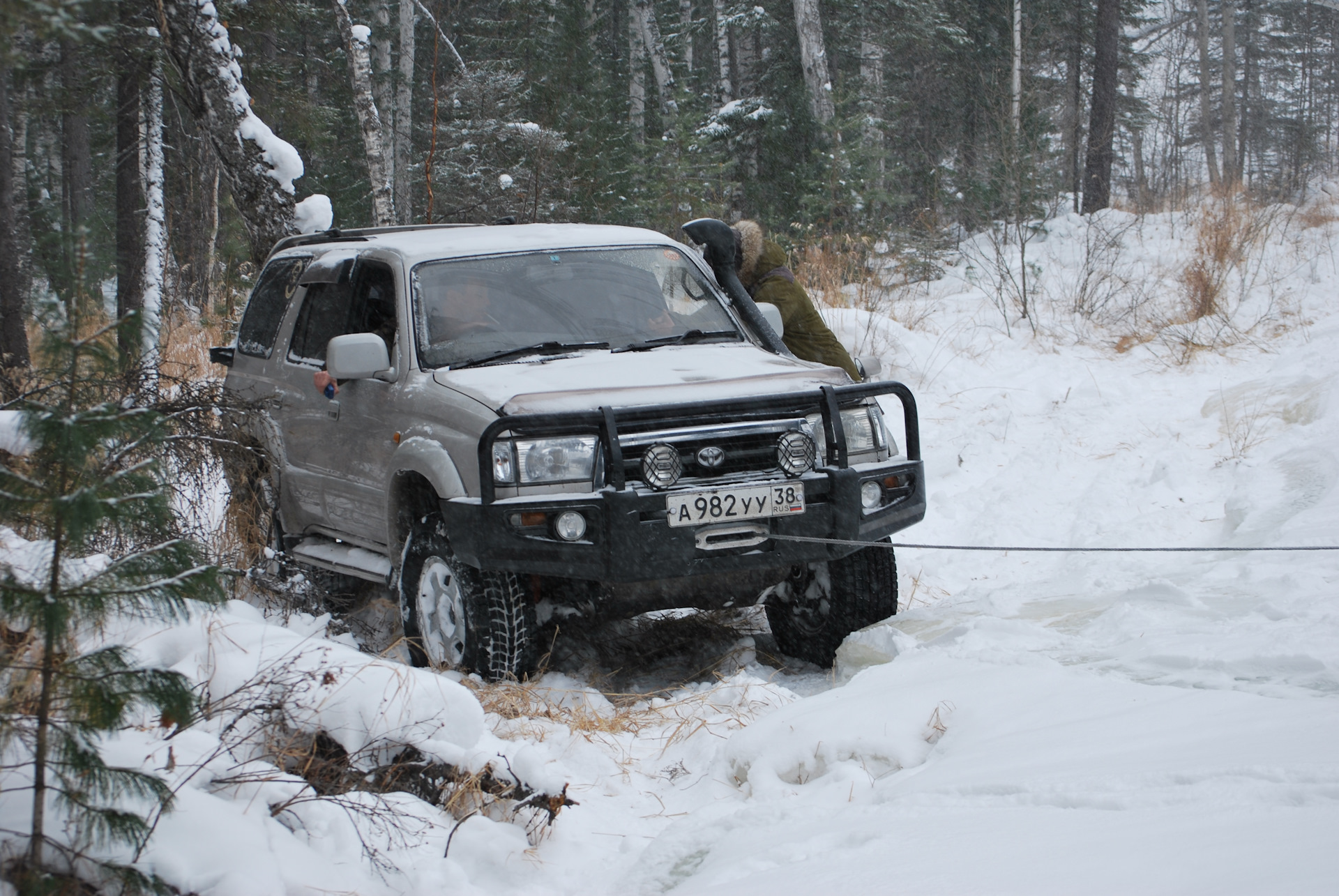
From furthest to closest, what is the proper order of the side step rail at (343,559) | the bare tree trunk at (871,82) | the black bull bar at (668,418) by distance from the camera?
the bare tree trunk at (871,82) → the side step rail at (343,559) → the black bull bar at (668,418)

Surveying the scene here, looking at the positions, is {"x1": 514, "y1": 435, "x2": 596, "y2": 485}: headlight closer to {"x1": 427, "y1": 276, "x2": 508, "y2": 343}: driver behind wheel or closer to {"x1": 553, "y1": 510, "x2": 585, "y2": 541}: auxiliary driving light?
{"x1": 553, "y1": 510, "x2": 585, "y2": 541}: auxiliary driving light

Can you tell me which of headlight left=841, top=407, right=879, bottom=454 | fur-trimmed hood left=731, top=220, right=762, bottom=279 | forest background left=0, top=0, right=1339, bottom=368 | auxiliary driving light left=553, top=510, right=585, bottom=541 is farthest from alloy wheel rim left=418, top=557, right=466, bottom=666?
fur-trimmed hood left=731, top=220, right=762, bottom=279

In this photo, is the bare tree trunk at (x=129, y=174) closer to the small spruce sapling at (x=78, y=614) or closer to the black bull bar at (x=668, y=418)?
the black bull bar at (x=668, y=418)

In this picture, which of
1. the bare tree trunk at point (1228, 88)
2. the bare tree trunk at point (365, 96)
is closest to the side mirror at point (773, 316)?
the bare tree trunk at point (365, 96)

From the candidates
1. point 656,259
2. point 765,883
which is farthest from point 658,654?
point 765,883

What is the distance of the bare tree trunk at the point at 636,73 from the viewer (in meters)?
28.1

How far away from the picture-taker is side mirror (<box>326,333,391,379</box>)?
483cm

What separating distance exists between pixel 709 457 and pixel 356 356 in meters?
1.57

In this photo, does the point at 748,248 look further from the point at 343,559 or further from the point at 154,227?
the point at 154,227

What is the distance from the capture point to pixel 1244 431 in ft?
25.3

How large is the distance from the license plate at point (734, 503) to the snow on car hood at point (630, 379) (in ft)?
1.25

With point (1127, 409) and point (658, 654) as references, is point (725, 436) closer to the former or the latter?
point (658, 654)

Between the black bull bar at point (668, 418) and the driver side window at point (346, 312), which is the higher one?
the driver side window at point (346, 312)

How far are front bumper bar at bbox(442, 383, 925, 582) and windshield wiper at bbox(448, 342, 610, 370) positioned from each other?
0.77m
